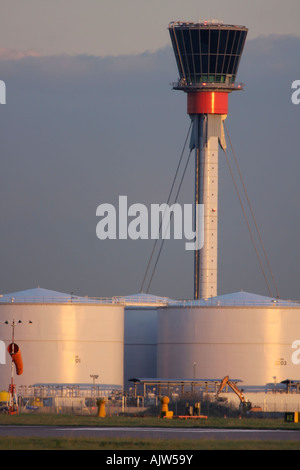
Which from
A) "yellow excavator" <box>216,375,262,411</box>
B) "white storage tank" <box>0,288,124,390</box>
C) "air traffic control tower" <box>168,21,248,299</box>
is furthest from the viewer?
"air traffic control tower" <box>168,21,248,299</box>

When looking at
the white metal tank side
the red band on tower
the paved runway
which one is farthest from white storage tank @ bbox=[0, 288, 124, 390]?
the paved runway

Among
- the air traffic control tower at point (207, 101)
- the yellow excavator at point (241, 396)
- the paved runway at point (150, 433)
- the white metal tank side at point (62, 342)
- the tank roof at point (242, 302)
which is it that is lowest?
the paved runway at point (150, 433)

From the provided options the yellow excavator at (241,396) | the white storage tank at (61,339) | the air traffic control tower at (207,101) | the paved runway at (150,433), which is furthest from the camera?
the air traffic control tower at (207,101)

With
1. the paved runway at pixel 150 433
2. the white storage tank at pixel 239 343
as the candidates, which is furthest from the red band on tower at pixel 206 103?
the paved runway at pixel 150 433

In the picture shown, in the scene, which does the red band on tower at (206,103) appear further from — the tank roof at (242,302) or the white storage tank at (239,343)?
the white storage tank at (239,343)

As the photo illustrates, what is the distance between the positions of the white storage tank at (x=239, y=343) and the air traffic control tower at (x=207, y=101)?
2930cm

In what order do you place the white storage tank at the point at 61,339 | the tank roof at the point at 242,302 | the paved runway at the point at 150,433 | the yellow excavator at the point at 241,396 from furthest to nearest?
1. the tank roof at the point at 242,302
2. the white storage tank at the point at 61,339
3. the yellow excavator at the point at 241,396
4. the paved runway at the point at 150,433

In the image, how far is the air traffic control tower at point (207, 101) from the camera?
510ft

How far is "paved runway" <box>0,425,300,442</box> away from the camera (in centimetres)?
6212

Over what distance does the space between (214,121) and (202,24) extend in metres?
13.1

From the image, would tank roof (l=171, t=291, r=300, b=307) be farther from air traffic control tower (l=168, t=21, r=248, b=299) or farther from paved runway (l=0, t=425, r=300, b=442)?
paved runway (l=0, t=425, r=300, b=442)

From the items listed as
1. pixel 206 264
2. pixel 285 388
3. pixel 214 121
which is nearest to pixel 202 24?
pixel 214 121

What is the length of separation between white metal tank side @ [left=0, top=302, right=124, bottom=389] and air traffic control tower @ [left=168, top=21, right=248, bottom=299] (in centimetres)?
3183

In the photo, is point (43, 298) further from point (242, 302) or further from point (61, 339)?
point (242, 302)
